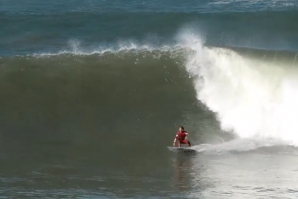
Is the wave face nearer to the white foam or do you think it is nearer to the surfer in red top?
the white foam

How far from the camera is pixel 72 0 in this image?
31500 millimetres

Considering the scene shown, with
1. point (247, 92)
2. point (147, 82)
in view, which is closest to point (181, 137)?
point (247, 92)

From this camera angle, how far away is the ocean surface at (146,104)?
14828 millimetres

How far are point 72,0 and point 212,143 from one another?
14961mm

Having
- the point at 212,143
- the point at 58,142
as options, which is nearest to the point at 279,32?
the point at 212,143

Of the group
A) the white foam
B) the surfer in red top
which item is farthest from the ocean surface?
the surfer in red top

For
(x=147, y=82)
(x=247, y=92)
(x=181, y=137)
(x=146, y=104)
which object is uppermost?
(x=147, y=82)

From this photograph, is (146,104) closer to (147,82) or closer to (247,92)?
(147,82)

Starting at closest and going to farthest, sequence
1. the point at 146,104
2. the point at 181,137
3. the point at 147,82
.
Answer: the point at 181,137, the point at 146,104, the point at 147,82

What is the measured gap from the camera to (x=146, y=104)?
2055 centimetres

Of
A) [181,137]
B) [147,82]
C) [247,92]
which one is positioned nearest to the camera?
[181,137]

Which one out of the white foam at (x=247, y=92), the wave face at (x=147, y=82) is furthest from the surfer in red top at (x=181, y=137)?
the white foam at (x=247, y=92)

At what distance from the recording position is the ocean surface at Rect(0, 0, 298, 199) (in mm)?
14828

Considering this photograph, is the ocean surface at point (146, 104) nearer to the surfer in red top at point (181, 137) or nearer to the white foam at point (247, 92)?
the white foam at point (247, 92)
